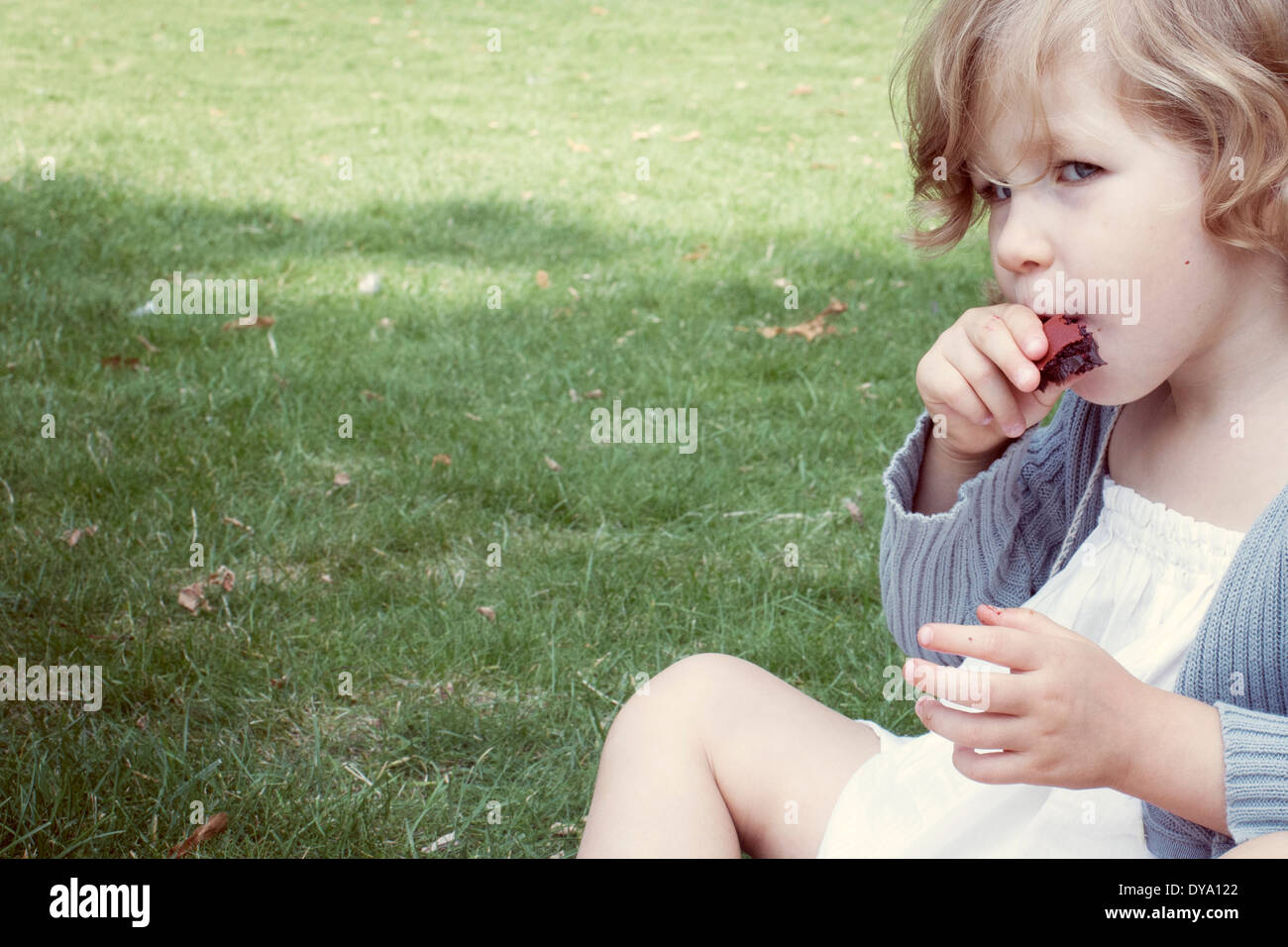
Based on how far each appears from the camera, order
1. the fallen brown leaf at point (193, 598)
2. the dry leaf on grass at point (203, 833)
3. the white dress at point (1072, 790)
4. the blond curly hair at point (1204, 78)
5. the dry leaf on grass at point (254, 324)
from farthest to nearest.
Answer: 1. the dry leaf on grass at point (254, 324)
2. the fallen brown leaf at point (193, 598)
3. the dry leaf on grass at point (203, 833)
4. the white dress at point (1072, 790)
5. the blond curly hair at point (1204, 78)

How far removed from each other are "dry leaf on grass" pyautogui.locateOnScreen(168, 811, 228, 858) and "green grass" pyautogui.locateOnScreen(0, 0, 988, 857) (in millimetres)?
25

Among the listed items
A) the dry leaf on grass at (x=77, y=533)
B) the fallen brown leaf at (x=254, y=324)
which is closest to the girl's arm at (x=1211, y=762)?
the dry leaf on grass at (x=77, y=533)

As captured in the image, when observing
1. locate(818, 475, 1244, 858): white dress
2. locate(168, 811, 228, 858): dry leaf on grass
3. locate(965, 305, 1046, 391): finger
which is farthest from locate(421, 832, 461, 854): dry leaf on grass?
locate(965, 305, 1046, 391): finger

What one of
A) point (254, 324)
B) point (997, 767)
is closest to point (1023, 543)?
point (997, 767)

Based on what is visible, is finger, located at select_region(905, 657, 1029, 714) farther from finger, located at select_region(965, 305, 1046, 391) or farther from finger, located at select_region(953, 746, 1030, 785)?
finger, located at select_region(965, 305, 1046, 391)

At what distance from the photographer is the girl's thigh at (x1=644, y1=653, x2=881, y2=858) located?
1618mm

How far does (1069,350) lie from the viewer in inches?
57.6

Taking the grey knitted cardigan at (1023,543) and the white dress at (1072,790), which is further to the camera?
the white dress at (1072,790)

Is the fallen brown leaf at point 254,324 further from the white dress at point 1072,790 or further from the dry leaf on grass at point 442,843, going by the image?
the white dress at point 1072,790

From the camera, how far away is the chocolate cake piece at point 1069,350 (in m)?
1.46

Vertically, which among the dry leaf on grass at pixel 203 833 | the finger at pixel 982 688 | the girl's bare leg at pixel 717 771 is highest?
the finger at pixel 982 688

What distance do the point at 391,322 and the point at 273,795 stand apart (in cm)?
262

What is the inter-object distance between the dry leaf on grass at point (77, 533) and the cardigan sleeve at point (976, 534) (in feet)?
6.03

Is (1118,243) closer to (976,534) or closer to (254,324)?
(976,534)
